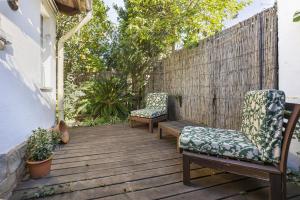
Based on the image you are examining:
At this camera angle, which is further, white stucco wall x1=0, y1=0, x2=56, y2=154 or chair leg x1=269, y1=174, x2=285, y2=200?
white stucco wall x1=0, y1=0, x2=56, y2=154

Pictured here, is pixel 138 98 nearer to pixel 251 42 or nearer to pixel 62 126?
pixel 62 126

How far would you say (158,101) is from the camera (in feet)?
15.8

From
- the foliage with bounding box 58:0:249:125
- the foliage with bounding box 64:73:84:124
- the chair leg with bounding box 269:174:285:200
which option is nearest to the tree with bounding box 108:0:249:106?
the foliage with bounding box 58:0:249:125

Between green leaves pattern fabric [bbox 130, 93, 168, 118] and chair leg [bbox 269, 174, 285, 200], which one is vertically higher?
green leaves pattern fabric [bbox 130, 93, 168, 118]

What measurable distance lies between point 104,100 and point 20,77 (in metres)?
3.69

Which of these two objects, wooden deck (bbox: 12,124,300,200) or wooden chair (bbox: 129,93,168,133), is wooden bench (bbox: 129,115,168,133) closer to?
wooden chair (bbox: 129,93,168,133)

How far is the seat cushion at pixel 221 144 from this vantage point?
1.72 metres

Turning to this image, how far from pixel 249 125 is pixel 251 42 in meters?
1.24

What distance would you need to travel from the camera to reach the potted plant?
2.07 m

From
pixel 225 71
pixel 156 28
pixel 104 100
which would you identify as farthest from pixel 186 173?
pixel 104 100

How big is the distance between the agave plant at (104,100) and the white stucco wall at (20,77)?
2532mm

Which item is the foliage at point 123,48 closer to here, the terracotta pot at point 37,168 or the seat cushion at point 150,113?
the seat cushion at point 150,113

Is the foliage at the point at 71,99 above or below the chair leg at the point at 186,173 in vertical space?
above

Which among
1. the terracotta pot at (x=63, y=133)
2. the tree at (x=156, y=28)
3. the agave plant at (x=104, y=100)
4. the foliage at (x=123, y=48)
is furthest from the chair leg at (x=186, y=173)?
the agave plant at (x=104, y=100)
